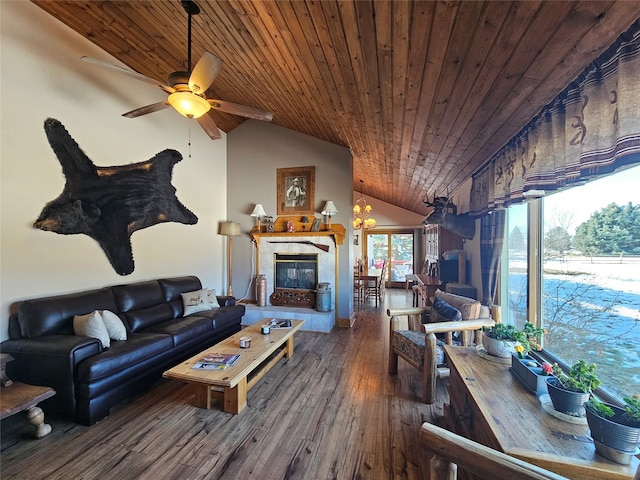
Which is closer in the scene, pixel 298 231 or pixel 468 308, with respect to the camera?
pixel 468 308

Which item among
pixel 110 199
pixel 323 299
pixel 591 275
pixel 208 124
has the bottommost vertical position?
pixel 323 299

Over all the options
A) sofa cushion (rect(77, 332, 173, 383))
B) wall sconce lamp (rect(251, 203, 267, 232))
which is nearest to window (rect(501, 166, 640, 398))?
sofa cushion (rect(77, 332, 173, 383))

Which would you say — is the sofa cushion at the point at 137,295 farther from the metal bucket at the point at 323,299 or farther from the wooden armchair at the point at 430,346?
the wooden armchair at the point at 430,346

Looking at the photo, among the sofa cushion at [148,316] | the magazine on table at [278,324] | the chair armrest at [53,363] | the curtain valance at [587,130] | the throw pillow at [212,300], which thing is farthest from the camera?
the throw pillow at [212,300]

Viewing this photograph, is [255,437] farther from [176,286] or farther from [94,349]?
[176,286]

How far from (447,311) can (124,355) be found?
3047 millimetres

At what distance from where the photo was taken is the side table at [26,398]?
1.79 m

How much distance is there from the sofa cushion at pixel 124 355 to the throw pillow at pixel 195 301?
0.85m

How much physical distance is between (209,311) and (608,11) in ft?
14.4

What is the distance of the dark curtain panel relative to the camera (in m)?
2.97

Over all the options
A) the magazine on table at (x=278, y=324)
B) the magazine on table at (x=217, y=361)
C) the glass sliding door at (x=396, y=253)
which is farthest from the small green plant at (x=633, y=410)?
the glass sliding door at (x=396, y=253)

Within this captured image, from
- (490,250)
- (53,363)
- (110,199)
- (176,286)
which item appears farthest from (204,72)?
(490,250)

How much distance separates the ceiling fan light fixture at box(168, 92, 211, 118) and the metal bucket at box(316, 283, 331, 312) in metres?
3.20

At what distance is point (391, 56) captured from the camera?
196 centimetres
